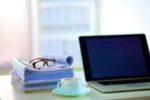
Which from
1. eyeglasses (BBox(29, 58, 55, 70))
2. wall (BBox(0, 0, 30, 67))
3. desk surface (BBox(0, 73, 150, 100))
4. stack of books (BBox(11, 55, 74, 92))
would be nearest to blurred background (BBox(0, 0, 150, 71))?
wall (BBox(0, 0, 30, 67))

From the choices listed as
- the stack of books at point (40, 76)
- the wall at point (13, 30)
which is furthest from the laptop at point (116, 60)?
the wall at point (13, 30)

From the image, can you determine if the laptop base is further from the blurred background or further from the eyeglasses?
the blurred background

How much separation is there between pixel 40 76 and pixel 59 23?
2.14 metres

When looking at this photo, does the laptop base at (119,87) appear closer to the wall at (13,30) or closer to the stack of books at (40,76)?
the stack of books at (40,76)

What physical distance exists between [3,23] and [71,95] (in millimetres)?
2198

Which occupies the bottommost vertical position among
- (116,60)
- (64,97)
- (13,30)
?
(64,97)

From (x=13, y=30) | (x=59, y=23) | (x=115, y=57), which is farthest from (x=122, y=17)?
(x=115, y=57)

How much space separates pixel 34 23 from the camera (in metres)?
3.22

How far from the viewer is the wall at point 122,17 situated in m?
3.43

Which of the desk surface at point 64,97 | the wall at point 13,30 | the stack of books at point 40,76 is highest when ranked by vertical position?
the wall at point 13,30

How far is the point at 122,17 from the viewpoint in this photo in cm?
350

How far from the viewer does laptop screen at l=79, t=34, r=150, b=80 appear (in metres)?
1.27

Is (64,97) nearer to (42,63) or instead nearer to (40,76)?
(40,76)

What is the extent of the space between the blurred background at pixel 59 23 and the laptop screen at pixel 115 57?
177cm
